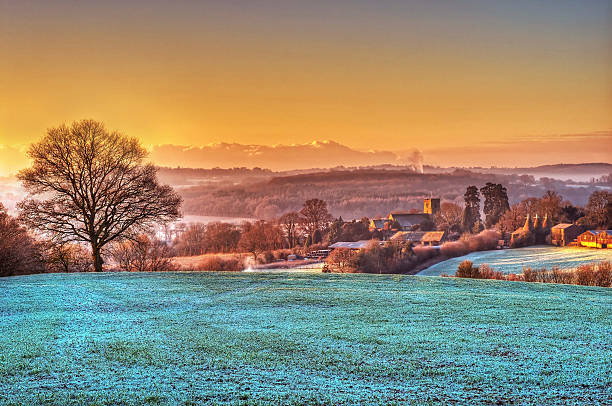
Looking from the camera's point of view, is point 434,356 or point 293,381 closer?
point 293,381

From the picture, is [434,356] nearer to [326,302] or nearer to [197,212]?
[326,302]

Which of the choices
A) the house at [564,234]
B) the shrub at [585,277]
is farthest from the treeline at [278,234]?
the shrub at [585,277]

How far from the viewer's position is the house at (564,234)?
83375 millimetres

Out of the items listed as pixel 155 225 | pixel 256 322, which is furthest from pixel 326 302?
pixel 155 225

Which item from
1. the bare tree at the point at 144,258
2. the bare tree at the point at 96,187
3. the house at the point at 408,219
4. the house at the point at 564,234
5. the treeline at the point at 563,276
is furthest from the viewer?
the house at the point at 408,219

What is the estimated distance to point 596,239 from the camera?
260 ft

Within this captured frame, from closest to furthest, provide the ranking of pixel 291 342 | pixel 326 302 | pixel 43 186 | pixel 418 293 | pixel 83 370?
1. pixel 83 370
2. pixel 291 342
3. pixel 326 302
4. pixel 418 293
5. pixel 43 186

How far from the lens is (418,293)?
2827 centimetres

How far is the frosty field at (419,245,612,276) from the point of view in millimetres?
66375

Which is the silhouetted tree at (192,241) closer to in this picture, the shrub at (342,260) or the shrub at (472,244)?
the shrub at (342,260)

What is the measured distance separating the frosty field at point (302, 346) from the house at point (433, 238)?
2136 inches

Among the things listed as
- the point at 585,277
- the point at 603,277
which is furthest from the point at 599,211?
the point at 585,277

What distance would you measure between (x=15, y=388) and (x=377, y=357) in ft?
26.0

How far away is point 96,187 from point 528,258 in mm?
53773
